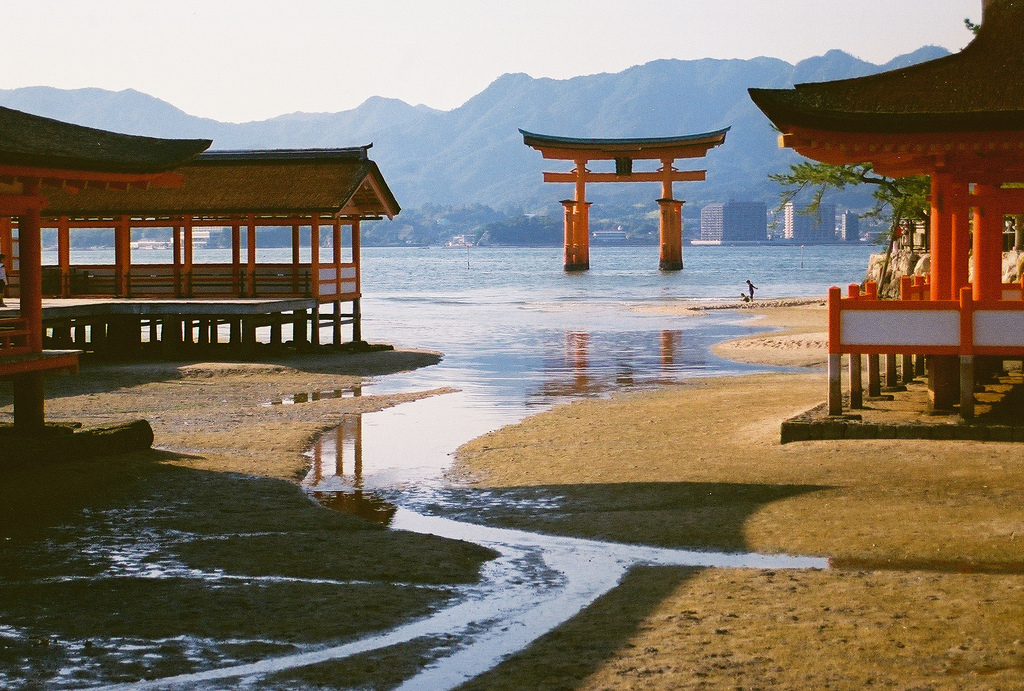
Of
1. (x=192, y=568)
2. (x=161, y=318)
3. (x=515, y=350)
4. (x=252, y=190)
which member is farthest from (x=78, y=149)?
(x=515, y=350)

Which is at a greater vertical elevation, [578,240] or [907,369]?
[578,240]

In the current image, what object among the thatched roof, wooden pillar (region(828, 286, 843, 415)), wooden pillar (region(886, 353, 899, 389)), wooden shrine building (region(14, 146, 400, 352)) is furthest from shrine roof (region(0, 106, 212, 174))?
the thatched roof

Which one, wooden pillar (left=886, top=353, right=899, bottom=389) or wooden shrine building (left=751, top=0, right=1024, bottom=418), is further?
wooden pillar (left=886, top=353, right=899, bottom=389)

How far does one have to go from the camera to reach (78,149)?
15.7 metres

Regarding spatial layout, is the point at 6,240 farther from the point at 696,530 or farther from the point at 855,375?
the point at 696,530

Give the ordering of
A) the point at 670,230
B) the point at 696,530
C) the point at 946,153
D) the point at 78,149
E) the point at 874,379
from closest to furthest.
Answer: the point at 696,530
the point at 946,153
the point at 78,149
the point at 874,379
the point at 670,230

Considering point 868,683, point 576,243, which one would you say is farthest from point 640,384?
point 576,243

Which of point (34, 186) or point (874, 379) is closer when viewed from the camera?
point (34, 186)

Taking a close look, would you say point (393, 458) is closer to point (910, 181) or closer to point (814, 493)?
point (814, 493)

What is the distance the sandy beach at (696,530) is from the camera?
7578mm

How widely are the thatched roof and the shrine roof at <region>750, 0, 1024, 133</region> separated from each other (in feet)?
58.6

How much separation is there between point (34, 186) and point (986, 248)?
12.3 metres

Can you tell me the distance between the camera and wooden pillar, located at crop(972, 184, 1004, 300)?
1581 centimetres

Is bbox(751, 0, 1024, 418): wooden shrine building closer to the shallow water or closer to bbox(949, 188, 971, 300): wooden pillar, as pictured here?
bbox(949, 188, 971, 300): wooden pillar
